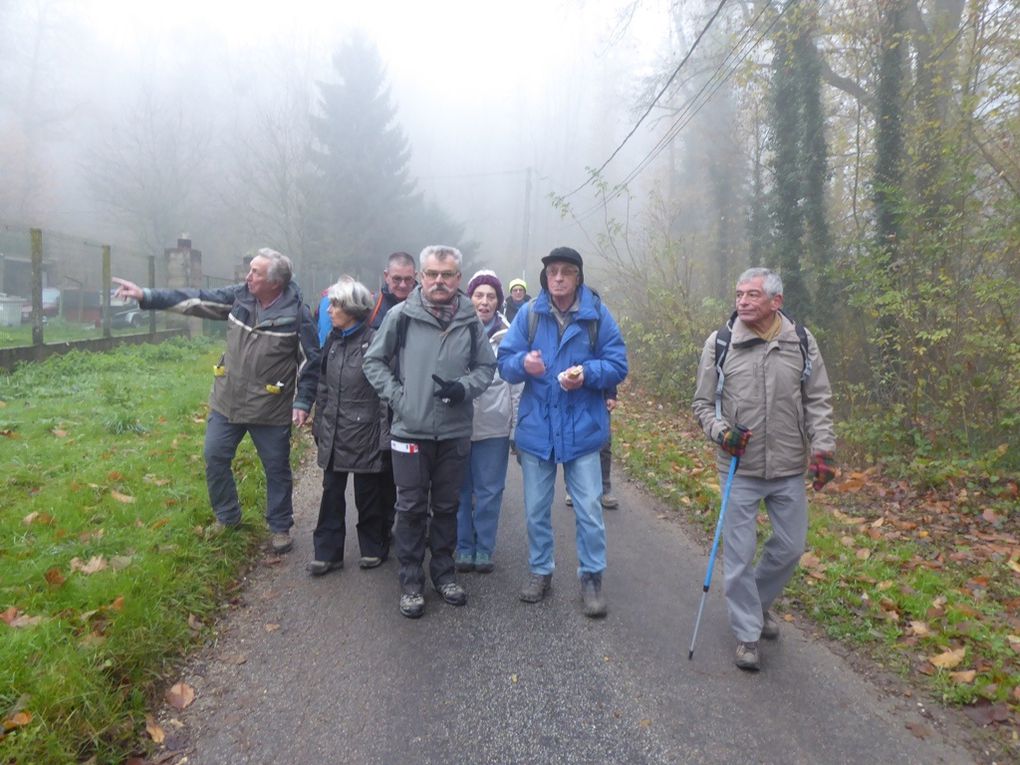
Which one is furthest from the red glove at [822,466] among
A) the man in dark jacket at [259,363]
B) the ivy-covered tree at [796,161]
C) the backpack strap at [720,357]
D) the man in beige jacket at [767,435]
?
the ivy-covered tree at [796,161]

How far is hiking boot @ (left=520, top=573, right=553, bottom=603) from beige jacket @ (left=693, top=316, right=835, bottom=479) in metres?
1.40

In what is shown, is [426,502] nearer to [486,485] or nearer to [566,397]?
[486,485]

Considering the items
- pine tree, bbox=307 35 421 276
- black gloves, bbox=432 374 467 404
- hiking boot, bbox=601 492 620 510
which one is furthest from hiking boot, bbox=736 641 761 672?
pine tree, bbox=307 35 421 276

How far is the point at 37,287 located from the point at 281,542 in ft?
27.8

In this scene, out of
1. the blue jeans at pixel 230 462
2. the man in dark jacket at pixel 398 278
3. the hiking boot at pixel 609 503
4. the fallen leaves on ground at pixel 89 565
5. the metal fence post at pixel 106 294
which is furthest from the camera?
the metal fence post at pixel 106 294

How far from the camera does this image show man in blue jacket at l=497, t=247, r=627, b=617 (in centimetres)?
407

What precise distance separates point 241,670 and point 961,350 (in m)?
7.23

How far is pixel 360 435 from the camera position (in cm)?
430

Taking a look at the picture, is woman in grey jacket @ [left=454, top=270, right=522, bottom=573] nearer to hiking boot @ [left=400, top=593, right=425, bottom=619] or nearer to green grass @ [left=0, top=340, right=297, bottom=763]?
hiking boot @ [left=400, top=593, right=425, bottom=619]

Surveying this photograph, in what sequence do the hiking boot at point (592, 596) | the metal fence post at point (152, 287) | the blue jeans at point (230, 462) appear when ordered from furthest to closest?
the metal fence post at point (152, 287), the blue jeans at point (230, 462), the hiking boot at point (592, 596)

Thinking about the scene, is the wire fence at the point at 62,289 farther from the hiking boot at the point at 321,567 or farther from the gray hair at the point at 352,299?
the hiking boot at the point at 321,567

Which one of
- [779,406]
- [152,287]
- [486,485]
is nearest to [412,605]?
[486,485]

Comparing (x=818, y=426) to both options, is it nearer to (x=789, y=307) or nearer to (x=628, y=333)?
(x=789, y=307)

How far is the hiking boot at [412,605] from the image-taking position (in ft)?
12.9
